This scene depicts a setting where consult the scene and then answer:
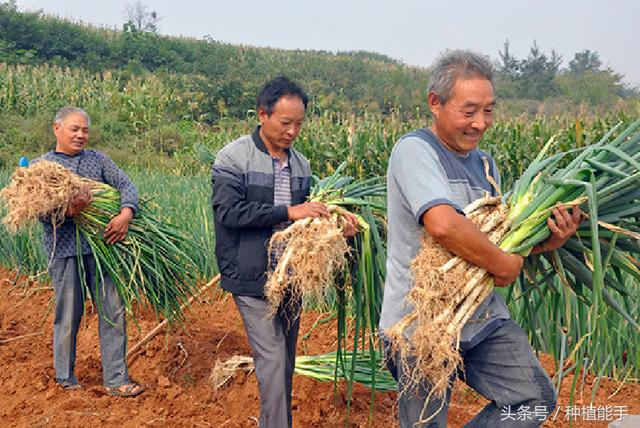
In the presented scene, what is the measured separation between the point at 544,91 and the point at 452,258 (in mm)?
35826

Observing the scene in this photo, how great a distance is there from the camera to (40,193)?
3564 millimetres

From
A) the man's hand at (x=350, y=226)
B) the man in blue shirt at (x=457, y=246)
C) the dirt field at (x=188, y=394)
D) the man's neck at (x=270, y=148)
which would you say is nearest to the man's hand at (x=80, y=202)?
the dirt field at (x=188, y=394)

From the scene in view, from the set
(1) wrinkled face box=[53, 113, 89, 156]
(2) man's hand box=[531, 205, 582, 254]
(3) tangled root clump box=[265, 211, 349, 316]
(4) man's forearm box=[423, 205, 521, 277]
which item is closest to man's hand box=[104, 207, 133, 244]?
(1) wrinkled face box=[53, 113, 89, 156]

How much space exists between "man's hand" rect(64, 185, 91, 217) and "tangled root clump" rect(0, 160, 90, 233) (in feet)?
0.06

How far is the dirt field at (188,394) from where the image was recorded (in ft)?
11.5

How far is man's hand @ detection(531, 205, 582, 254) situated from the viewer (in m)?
2.10

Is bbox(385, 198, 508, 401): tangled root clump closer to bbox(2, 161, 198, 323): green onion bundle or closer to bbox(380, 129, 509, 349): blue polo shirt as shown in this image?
bbox(380, 129, 509, 349): blue polo shirt

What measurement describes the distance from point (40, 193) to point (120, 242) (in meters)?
0.58

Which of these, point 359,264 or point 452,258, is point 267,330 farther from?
point 452,258

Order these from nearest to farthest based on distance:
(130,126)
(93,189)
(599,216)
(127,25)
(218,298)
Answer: (599,216), (93,189), (218,298), (130,126), (127,25)

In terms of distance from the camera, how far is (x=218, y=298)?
5602mm

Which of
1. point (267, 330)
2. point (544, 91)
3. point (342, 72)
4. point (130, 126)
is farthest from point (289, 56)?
point (267, 330)

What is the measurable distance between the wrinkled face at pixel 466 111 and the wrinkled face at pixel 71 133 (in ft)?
7.62

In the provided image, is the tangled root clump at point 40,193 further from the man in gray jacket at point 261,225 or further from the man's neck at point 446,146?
the man's neck at point 446,146
